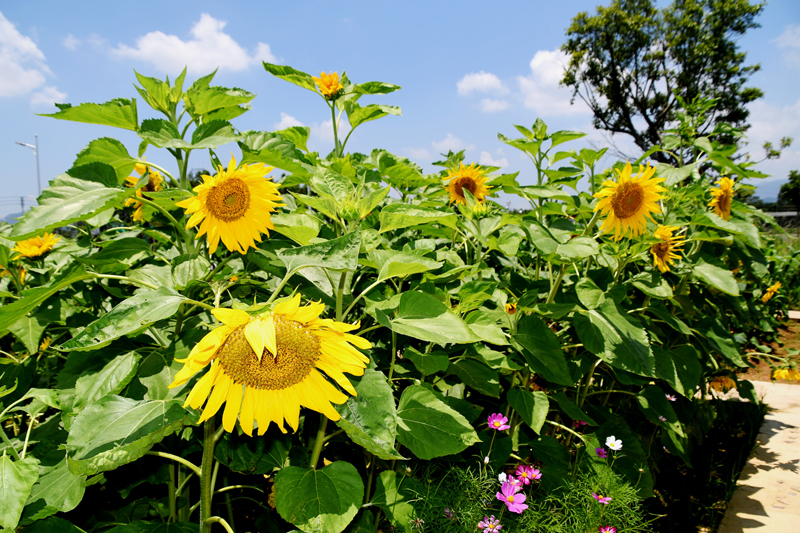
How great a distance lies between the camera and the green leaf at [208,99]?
44.6 inches

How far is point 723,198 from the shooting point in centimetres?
229

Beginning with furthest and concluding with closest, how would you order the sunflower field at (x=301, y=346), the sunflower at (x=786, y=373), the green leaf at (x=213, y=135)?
the sunflower at (x=786, y=373) → the green leaf at (x=213, y=135) → the sunflower field at (x=301, y=346)

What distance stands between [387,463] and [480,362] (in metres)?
0.40

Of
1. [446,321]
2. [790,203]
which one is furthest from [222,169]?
[790,203]

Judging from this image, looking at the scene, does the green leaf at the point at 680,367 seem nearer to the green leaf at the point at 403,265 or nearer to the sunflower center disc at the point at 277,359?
the green leaf at the point at 403,265

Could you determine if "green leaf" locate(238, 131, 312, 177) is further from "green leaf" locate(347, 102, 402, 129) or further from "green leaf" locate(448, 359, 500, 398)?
"green leaf" locate(448, 359, 500, 398)

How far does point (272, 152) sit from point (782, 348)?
679 centimetres

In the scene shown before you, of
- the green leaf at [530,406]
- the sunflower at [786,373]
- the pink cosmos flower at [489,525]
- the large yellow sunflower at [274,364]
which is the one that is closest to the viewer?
the large yellow sunflower at [274,364]

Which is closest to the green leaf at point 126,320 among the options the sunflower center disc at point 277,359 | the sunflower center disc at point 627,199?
the sunflower center disc at point 277,359

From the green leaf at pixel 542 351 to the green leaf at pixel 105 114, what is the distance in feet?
3.83

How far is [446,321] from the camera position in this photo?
0.90 m

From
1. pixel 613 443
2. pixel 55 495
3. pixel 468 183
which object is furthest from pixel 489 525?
pixel 468 183

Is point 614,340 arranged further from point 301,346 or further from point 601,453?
point 301,346

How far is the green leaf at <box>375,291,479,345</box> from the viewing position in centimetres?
84
